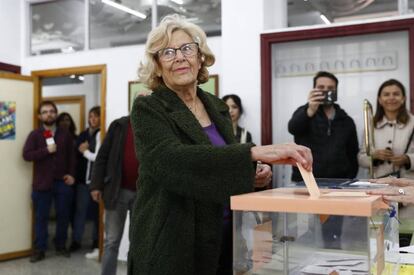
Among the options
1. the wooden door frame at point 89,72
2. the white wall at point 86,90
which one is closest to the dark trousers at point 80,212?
the wooden door frame at point 89,72

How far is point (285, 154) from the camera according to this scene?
1036 millimetres

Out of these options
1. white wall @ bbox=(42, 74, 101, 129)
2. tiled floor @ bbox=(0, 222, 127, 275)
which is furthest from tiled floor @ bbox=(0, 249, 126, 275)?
white wall @ bbox=(42, 74, 101, 129)

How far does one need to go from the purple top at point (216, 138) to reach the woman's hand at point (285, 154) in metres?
0.27

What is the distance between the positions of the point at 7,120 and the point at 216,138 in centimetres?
415

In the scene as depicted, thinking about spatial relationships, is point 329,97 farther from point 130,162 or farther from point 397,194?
point 397,194

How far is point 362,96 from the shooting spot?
152 inches

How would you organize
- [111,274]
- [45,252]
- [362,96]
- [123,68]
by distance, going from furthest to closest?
[45,252], [123,68], [362,96], [111,274]

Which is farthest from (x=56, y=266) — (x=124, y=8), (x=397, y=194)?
(x=397, y=194)

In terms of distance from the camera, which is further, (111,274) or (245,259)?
(111,274)

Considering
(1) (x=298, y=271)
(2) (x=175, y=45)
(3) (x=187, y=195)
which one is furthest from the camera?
(2) (x=175, y=45)

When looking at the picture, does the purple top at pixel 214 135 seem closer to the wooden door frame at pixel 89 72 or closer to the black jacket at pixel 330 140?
the black jacket at pixel 330 140

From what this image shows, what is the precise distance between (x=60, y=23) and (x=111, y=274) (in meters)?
3.14

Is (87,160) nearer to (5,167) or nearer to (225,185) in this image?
(5,167)

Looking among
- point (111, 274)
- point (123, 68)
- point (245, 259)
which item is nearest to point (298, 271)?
point (245, 259)
